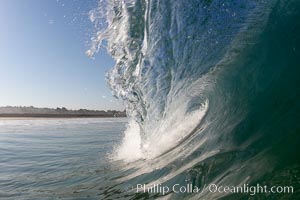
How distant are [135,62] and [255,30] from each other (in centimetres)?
238

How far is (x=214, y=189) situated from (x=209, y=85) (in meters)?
2.94

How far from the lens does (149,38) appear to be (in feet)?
18.2

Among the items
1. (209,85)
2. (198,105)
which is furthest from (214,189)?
(198,105)

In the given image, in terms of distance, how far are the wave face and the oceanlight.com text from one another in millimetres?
86

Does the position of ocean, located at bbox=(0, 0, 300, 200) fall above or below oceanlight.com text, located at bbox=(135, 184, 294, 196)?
above

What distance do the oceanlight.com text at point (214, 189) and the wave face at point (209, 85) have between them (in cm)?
9

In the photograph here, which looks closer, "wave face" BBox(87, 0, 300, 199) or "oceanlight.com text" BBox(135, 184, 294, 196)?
"oceanlight.com text" BBox(135, 184, 294, 196)

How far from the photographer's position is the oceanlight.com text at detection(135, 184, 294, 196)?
2.69 metres

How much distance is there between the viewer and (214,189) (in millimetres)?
3082

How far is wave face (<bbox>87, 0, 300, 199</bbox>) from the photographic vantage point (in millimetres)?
3508

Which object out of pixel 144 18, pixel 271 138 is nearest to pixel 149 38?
pixel 144 18

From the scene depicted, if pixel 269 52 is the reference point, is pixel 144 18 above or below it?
above

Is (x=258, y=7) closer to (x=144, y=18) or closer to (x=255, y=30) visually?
(x=255, y=30)

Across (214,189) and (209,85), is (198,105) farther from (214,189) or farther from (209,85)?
(214,189)
